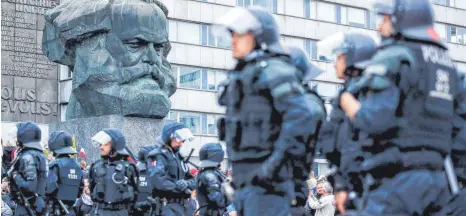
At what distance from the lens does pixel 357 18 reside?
54188 millimetres

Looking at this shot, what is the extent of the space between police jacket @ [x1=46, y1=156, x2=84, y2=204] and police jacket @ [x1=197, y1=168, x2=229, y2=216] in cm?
199

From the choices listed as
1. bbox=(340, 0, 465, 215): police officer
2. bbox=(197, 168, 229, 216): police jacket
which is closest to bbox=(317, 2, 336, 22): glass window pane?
bbox=(197, 168, 229, 216): police jacket

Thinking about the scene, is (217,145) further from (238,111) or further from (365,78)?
(365,78)

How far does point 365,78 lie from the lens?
23.2 ft

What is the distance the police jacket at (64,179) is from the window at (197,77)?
1238 inches

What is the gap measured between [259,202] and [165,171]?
7.37 metres

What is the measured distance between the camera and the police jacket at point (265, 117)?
841cm

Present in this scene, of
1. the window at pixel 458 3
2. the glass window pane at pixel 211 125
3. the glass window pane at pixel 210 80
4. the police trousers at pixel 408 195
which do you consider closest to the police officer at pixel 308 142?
the police trousers at pixel 408 195

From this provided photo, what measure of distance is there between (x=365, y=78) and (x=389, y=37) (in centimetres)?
43

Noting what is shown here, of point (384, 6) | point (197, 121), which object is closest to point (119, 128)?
point (384, 6)

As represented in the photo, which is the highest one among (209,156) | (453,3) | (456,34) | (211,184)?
(453,3)

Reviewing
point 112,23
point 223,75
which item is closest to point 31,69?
point 223,75

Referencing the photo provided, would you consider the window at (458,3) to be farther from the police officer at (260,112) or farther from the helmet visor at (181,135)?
the police officer at (260,112)

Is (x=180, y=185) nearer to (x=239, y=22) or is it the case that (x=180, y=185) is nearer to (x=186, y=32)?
(x=239, y=22)
